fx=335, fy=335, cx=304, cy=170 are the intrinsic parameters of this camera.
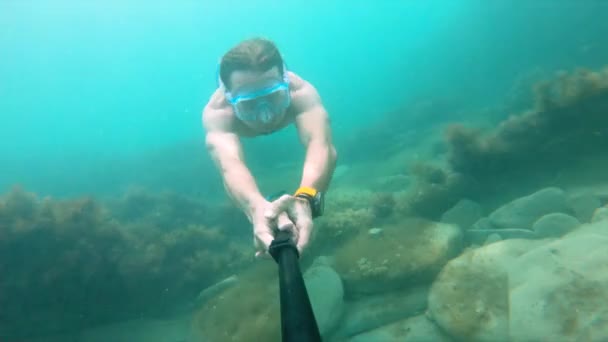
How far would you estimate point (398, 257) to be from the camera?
203 inches

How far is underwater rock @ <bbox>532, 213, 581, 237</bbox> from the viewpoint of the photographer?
4941 mm

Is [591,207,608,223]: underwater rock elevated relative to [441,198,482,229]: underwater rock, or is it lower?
lower

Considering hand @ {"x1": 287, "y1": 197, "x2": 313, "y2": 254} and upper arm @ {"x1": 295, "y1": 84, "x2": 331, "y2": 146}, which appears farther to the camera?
upper arm @ {"x1": 295, "y1": 84, "x2": 331, "y2": 146}

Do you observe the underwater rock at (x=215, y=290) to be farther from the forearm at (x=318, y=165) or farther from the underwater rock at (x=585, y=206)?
the underwater rock at (x=585, y=206)

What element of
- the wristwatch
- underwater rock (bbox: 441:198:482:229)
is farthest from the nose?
underwater rock (bbox: 441:198:482:229)

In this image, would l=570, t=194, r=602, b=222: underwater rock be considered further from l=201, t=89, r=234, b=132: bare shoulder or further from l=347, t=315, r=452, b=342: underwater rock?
l=201, t=89, r=234, b=132: bare shoulder

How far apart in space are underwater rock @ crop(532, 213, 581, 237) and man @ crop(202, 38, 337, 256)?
3.66 meters

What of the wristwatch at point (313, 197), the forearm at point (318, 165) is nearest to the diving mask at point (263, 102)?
the forearm at point (318, 165)

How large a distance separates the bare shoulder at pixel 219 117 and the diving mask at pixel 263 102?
0.64 ft

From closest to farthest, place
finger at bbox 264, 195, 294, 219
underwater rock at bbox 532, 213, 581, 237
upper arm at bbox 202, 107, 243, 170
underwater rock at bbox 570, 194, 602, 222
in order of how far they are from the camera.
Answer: finger at bbox 264, 195, 294, 219 → upper arm at bbox 202, 107, 243, 170 → underwater rock at bbox 532, 213, 581, 237 → underwater rock at bbox 570, 194, 602, 222

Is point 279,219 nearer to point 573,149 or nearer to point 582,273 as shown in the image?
point 582,273

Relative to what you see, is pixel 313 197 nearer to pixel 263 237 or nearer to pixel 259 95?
pixel 263 237

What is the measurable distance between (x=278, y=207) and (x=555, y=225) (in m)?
4.79

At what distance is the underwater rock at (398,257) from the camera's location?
16.3 feet
